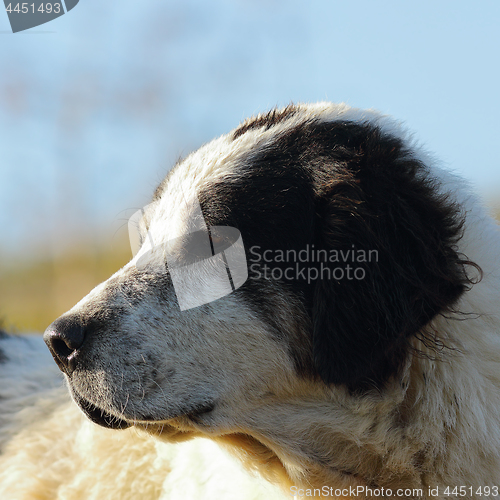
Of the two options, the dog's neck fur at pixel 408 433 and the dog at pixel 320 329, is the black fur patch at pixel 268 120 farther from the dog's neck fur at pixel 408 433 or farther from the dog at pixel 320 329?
the dog's neck fur at pixel 408 433

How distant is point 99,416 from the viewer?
2.21 m

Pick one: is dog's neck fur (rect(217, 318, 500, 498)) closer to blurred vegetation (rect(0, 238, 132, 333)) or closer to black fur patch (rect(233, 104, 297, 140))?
black fur patch (rect(233, 104, 297, 140))

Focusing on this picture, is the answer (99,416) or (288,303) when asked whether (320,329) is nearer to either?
(288,303)

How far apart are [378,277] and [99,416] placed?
1.32 metres

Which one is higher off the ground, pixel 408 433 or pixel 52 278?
pixel 408 433

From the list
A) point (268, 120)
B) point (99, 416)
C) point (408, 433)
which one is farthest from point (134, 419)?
point (268, 120)

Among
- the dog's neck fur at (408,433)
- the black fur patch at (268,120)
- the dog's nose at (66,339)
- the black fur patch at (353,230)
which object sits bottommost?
the dog's neck fur at (408,433)

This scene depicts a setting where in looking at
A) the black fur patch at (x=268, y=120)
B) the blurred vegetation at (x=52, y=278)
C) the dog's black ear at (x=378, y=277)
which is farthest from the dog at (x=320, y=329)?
the blurred vegetation at (x=52, y=278)

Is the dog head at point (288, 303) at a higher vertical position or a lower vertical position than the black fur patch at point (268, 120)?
lower

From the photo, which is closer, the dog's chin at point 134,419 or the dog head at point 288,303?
the dog head at point 288,303

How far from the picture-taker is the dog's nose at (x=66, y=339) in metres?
2.11

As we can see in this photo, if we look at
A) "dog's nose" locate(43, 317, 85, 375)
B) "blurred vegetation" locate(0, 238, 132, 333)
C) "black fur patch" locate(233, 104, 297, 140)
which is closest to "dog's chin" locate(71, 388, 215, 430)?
"dog's nose" locate(43, 317, 85, 375)

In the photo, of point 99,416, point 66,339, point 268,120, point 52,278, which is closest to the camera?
point 66,339

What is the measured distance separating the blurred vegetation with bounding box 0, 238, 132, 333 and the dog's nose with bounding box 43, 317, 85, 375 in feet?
19.6
